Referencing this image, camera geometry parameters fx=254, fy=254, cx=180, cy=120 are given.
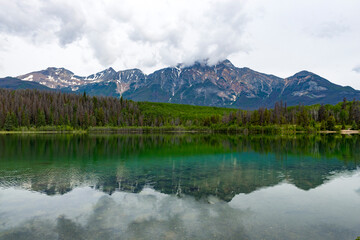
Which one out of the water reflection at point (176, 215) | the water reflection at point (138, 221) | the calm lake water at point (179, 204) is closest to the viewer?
the water reflection at point (138, 221)

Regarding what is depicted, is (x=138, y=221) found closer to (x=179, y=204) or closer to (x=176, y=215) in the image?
(x=176, y=215)

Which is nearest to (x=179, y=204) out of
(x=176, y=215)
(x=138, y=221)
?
(x=176, y=215)

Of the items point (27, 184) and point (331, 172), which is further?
point (331, 172)

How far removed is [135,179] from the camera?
30.5 m

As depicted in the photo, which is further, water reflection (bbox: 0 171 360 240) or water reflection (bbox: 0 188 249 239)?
water reflection (bbox: 0 171 360 240)

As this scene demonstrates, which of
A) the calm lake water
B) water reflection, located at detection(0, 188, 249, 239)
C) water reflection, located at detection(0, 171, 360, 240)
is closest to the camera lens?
water reflection, located at detection(0, 188, 249, 239)

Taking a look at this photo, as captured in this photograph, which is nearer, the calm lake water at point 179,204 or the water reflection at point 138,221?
the water reflection at point 138,221

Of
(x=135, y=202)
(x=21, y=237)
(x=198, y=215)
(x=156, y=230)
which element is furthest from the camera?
(x=135, y=202)

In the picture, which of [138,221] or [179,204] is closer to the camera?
[138,221]

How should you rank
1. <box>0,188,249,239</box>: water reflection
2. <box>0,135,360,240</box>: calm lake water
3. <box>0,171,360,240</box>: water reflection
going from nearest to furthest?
<box>0,188,249,239</box>: water reflection < <box>0,171,360,240</box>: water reflection < <box>0,135,360,240</box>: calm lake water

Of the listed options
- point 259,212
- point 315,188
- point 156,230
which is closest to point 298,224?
point 259,212

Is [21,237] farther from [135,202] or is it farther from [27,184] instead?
[27,184]

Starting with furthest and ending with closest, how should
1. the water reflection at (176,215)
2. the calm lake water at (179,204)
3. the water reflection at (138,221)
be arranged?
the calm lake water at (179,204)
the water reflection at (176,215)
the water reflection at (138,221)

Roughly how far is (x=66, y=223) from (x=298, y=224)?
15607 millimetres
